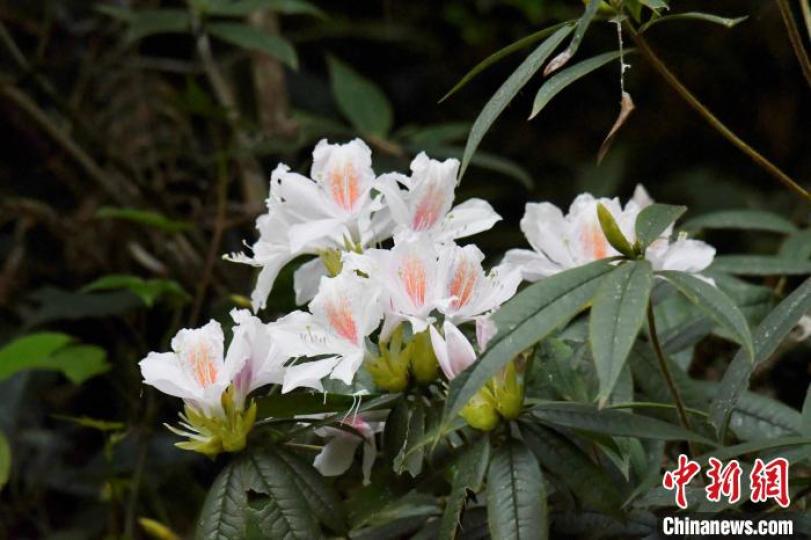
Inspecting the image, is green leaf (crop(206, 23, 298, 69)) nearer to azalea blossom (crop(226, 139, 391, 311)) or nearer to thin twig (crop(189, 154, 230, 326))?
thin twig (crop(189, 154, 230, 326))

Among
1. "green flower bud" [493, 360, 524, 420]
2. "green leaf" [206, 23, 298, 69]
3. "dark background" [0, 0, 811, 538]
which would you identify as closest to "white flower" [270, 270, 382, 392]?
"green flower bud" [493, 360, 524, 420]

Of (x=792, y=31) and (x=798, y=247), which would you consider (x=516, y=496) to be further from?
(x=798, y=247)

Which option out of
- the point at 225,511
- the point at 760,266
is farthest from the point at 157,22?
the point at 225,511

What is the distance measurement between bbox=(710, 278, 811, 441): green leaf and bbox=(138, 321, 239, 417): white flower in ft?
1.27

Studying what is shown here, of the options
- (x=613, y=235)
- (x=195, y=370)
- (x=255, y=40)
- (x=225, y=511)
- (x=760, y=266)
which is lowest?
(x=225, y=511)

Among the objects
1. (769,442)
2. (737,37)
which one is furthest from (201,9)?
(737,37)

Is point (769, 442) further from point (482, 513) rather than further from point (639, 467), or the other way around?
point (482, 513)

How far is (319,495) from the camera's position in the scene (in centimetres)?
84

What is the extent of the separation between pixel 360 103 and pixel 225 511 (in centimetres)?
127

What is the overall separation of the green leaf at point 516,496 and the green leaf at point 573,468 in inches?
0.8

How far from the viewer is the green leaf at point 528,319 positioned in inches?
27.5

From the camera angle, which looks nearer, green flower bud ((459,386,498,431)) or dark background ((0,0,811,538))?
green flower bud ((459,386,498,431))

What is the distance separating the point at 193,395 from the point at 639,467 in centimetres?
38

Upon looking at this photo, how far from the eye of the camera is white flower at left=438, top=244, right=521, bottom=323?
0.84 m
